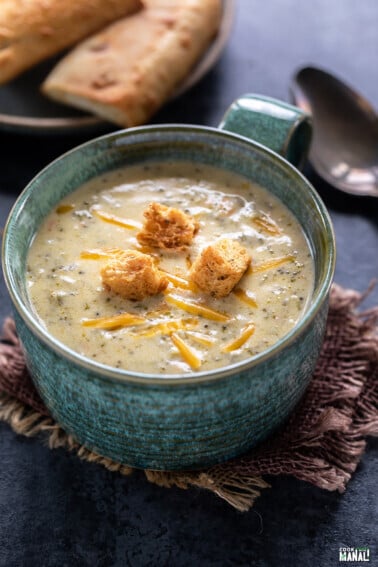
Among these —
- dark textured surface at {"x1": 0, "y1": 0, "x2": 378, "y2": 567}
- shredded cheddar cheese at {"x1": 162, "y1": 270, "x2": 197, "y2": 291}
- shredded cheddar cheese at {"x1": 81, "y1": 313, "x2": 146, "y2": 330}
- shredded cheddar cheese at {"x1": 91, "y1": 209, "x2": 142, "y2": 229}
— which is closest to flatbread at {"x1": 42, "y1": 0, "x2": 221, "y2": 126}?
shredded cheddar cheese at {"x1": 91, "y1": 209, "x2": 142, "y2": 229}

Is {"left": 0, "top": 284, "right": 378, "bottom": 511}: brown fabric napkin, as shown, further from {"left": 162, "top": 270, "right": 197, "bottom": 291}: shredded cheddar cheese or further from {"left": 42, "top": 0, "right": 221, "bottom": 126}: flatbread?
{"left": 42, "top": 0, "right": 221, "bottom": 126}: flatbread

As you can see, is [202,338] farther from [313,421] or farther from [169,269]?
[313,421]

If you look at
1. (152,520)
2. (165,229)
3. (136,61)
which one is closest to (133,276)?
(165,229)

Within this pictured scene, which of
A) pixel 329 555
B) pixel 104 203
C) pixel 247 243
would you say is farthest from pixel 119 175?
pixel 329 555

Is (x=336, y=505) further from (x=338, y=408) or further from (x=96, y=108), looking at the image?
(x=96, y=108)

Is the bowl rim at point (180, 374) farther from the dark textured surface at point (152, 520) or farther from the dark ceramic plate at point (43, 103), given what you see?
the dark ceramic plate at point (43, 103)

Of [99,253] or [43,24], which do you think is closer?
[99,253]

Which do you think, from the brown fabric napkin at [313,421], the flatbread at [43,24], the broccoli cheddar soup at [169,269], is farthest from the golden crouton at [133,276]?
the flatbread at [43,24]
